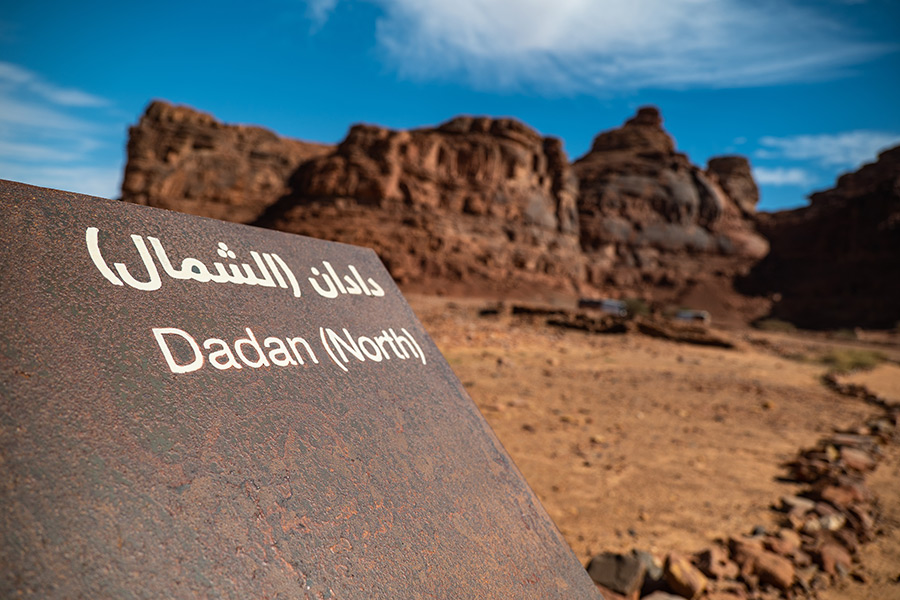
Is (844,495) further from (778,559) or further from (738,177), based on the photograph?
(738,177)

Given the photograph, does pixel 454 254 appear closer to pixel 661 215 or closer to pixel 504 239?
pixel 504 239

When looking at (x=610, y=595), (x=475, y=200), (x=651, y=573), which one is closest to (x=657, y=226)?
(x=475, y=200)

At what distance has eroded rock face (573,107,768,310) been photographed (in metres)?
37.9

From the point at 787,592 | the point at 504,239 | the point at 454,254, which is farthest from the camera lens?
the point at 504,239

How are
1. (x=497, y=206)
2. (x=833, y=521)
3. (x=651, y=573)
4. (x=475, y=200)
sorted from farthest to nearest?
(x=497, y=206)
(x=475, y=200)
(x=833, y=521)
(x=651, y=573)

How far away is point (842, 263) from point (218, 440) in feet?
152

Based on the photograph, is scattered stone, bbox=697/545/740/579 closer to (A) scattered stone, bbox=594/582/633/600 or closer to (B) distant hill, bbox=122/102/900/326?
(A) scattered stone, bbox=594/582/633/600

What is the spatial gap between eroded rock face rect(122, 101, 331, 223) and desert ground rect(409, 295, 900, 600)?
3129cm

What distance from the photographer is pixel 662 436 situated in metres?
5.30

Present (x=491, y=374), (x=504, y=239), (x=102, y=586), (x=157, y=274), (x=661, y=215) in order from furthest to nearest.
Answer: (x=661, y=215) → (x=504, y=239) → (x=491, y=374) → (x=157, y=274) → (x=102, y=586)

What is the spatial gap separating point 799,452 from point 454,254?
24.7m

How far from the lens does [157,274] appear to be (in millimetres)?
1197

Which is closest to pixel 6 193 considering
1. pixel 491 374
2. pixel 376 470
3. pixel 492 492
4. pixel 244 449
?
pixel 244 449

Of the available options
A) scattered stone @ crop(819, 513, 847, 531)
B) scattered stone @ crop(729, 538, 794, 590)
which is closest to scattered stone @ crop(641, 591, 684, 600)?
scattered stone @ crop(729, 538, 794, 590)
